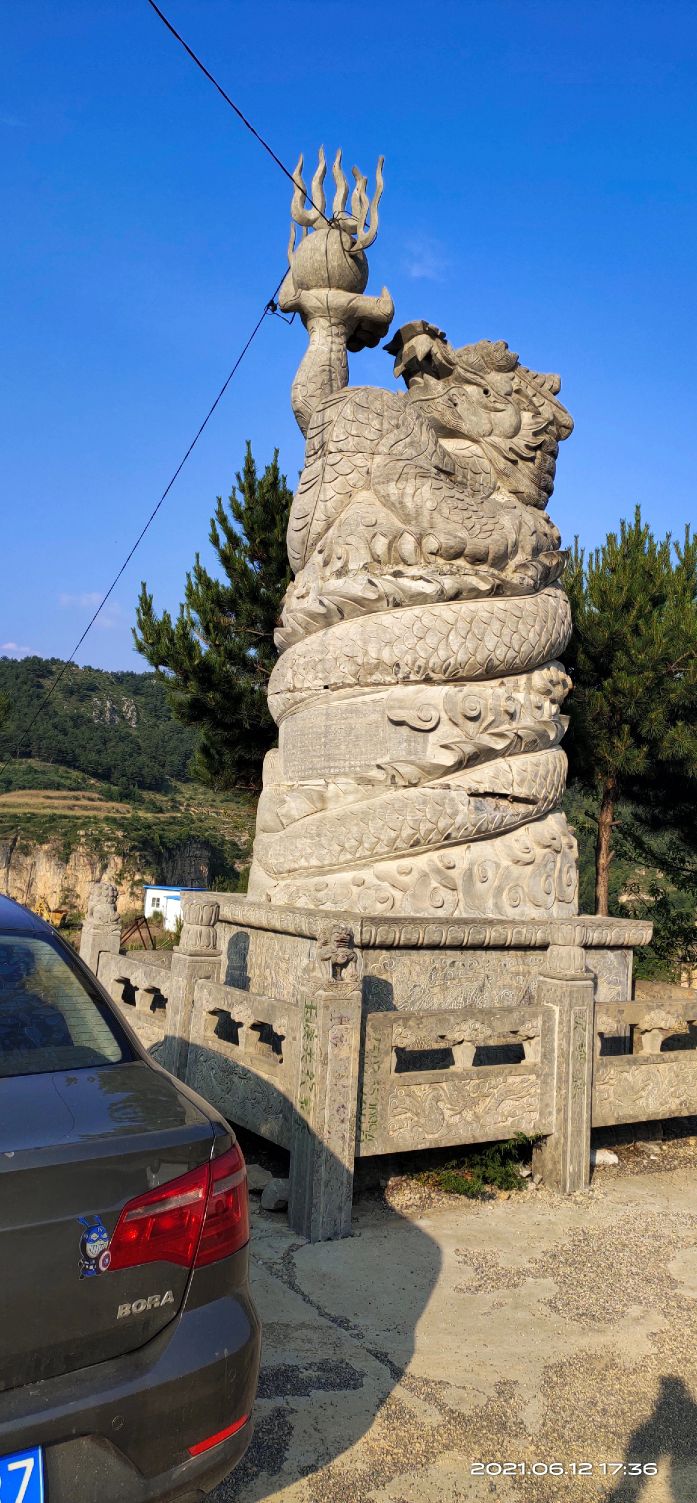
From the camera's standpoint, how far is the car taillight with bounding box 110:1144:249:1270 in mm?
1596

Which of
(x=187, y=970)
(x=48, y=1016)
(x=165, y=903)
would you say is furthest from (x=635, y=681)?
(x=165, y=903)

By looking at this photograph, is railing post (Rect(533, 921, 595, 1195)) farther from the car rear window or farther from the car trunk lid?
the car trunk lid

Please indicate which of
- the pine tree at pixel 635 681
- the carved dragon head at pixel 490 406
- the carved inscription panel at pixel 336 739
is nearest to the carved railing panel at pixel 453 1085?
the carved inscription panel at pixel 336 739

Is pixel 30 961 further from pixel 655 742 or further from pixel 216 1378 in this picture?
pixel 655 742

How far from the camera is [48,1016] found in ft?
6.93

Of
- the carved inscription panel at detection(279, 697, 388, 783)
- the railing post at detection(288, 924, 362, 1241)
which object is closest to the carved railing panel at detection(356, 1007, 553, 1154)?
the railing post at detection(288, 924, 362, 1241)

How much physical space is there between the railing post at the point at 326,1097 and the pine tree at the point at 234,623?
24.0 feet

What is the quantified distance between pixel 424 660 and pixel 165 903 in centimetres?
1181

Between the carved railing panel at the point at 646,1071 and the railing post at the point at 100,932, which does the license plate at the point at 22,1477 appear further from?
the railing post at the point at 100,932

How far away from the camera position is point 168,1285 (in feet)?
5.35

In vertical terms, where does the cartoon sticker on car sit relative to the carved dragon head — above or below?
below

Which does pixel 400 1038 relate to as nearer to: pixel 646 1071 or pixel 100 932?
pixel 646 1071

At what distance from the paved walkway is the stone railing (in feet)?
1.18

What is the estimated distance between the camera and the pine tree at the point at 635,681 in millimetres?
9492
